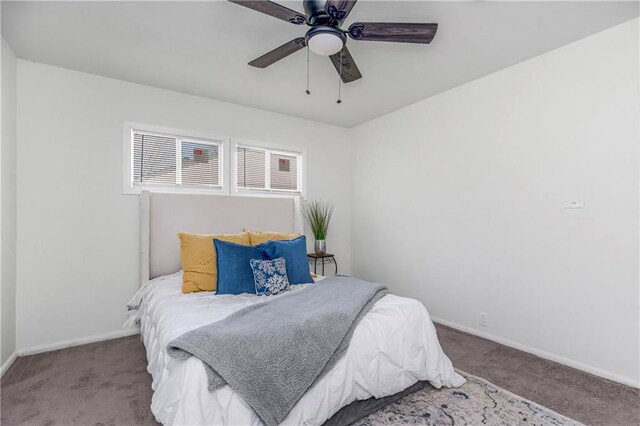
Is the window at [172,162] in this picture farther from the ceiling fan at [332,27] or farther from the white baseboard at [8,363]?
the ceiling fan at [332,27]

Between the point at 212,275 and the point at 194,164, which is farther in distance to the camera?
the point at 194,164

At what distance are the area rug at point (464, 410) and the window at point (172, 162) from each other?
2.93 meters

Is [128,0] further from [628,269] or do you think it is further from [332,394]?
[628,269]

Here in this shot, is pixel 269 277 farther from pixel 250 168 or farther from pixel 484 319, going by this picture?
pixel 484 319

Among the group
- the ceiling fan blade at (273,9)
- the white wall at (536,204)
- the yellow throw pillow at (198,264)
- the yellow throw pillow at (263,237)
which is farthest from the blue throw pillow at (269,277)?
the white wall at (536,204)

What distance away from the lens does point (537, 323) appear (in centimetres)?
278

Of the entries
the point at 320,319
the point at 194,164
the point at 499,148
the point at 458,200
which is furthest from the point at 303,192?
the point at 320,319

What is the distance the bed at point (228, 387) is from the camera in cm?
139

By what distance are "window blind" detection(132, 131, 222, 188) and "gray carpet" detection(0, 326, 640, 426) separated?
1.71m

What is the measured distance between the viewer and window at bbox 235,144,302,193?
3.99 metres

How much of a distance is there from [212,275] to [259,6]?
194 cm

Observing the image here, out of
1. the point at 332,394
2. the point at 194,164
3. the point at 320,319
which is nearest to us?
the point at 332,394

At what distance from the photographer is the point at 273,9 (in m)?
1.73

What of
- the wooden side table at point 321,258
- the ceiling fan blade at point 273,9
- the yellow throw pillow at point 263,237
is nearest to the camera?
the ceiling fan blade at point 273,9
